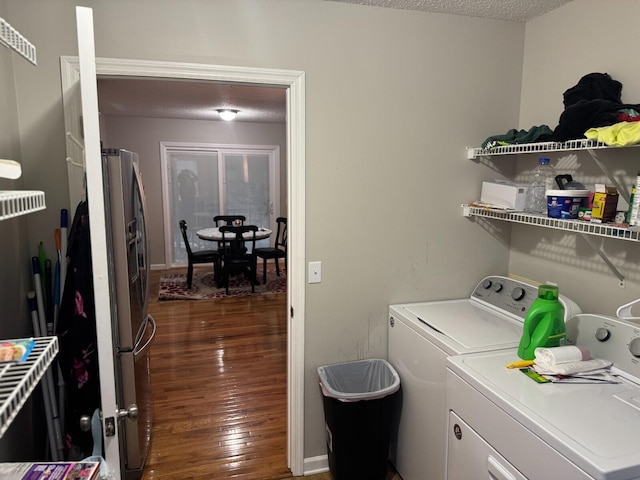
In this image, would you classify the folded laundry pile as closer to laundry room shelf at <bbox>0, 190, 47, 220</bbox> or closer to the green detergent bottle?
the green detergent bottle

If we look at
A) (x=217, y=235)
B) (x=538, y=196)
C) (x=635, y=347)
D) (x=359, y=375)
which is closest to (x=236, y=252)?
(x=217, y=235)

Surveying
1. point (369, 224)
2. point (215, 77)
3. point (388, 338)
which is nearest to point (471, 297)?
point (388, 338)

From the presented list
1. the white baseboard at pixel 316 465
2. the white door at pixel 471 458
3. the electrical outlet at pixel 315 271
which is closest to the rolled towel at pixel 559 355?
the white door at pixel 471 458

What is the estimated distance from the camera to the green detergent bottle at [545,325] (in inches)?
62.2

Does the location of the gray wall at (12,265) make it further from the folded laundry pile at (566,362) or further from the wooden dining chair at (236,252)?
the wooden dining chair at (236,252)

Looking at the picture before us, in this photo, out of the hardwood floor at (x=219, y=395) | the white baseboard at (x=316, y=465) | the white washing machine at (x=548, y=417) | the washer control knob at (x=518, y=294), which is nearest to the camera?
the white washing machine at (x=548, y=417)

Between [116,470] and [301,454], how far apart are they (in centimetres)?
128

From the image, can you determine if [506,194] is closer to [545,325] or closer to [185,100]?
[545,325]

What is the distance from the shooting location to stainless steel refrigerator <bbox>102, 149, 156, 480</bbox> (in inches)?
72.4

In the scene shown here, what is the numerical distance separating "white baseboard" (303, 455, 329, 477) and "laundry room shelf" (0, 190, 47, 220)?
6.39ft

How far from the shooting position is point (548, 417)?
1.22m

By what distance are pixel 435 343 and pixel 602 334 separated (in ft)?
2.04

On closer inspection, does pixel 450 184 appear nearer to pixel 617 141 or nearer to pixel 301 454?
pixel 617 141

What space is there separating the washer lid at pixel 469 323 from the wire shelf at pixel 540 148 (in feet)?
2.65
